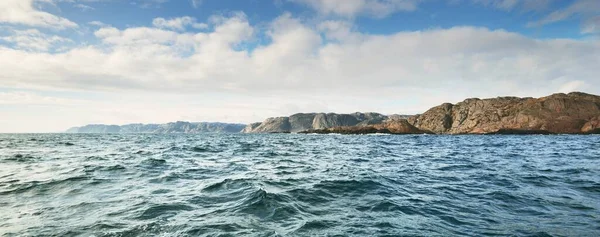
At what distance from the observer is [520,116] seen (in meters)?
148

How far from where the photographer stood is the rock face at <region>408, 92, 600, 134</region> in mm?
131500

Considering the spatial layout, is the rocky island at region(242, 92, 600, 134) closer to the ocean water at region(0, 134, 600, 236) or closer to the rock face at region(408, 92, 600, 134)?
the rock face at region(408, 92, 600, 134)

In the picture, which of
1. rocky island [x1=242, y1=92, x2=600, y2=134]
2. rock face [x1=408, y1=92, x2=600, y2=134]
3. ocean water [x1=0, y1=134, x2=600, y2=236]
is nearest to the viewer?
ocean water [x1=0, y1=134, x2=600, y2=236]

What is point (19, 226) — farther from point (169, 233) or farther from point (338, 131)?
point (338, 131)

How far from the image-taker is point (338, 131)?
173375mm

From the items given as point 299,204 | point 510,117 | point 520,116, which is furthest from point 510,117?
point 299,204

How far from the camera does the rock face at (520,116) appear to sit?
132m

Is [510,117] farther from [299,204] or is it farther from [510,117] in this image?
[299,204]

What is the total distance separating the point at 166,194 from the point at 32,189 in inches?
263

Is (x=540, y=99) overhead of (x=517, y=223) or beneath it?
overhead

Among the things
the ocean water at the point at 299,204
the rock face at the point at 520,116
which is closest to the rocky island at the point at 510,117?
the rock face at the point at 520,116

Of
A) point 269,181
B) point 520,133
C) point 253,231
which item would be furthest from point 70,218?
point 520,133

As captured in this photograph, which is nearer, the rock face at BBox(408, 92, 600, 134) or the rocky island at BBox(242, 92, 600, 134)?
the rock face at BBox(408, 92, 600, 134)

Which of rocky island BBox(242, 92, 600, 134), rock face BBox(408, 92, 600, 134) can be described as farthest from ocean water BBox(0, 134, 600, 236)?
rock face BBox(408, 92, 600, 134)
